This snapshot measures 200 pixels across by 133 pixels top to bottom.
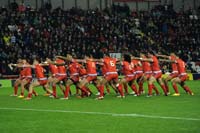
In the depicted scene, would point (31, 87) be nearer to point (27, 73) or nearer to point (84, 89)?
point (27, 73)

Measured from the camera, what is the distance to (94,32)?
50.7 metres

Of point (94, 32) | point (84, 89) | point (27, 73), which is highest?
point (94, 32)

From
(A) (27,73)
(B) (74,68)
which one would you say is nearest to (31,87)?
(A) (27,73)

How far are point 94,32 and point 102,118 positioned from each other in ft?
107

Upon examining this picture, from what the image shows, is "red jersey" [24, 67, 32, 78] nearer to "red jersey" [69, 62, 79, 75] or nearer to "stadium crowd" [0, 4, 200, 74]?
"red jersey" [69, 62, 79, 75]

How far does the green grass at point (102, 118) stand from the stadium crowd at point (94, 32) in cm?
1775

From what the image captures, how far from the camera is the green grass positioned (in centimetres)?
1563

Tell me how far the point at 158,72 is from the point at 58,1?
28.2 m

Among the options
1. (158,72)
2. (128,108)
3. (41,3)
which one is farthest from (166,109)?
(41,3)

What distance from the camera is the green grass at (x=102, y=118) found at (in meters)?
15.6

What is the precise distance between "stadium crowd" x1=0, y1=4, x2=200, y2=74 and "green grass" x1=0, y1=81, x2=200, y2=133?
58.2 feet

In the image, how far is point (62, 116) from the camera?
19.2 meters

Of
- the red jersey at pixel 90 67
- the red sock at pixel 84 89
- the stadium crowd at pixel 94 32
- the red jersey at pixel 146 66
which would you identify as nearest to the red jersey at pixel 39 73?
the red sock at pixel 84 89

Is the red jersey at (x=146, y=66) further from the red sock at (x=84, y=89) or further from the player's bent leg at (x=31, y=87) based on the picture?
the player's bent leg at (x=31, y=87)
